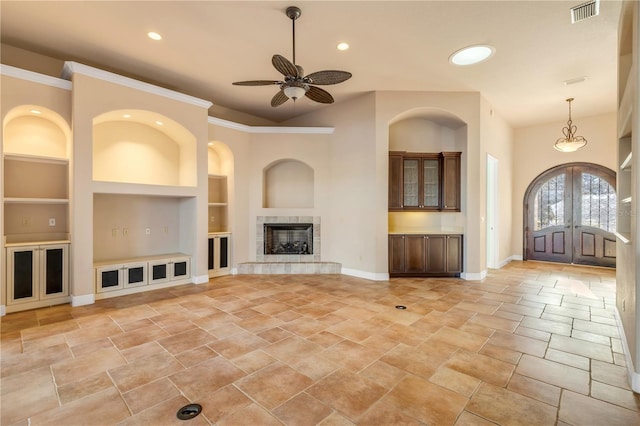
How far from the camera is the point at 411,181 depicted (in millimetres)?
6043

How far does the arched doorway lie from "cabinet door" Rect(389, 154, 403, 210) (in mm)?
4411

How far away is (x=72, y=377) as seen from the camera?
2369 millimetres

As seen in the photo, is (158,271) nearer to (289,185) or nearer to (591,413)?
(289,185)

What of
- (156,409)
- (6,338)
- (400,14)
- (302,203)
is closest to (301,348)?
(156,409)

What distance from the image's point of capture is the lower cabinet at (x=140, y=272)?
14.6 ft

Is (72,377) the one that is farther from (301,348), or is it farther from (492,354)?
(492,354)

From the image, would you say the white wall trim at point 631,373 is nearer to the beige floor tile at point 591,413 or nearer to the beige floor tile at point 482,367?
the beige floor tile at point 591,413

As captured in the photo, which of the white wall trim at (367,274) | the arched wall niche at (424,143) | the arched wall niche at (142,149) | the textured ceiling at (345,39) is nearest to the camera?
the textured ceiling at (345,39)

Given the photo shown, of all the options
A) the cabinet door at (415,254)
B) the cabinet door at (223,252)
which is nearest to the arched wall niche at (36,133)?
the cabinet door at (223,252)

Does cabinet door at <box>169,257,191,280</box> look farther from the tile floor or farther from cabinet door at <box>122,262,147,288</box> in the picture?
the tile floor

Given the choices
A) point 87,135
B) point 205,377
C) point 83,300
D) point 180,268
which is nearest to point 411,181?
point 180,268

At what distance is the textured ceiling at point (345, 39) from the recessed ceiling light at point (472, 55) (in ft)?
0.36

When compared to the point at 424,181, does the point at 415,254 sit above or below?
below

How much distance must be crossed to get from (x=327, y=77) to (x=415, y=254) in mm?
3863
